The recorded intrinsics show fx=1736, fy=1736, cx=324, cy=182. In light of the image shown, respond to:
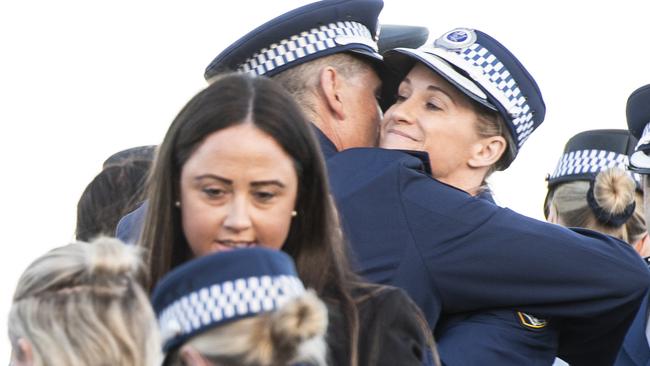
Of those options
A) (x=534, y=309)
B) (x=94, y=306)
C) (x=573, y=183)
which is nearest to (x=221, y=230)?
(x=94, y=306)

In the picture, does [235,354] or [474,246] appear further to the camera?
[474,246]

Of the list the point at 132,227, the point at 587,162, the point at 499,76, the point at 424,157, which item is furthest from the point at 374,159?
the point at 587,162

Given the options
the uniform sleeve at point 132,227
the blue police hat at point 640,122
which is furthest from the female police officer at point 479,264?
the blue police hat at point 640,122

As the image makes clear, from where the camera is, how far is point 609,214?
604 centimetres

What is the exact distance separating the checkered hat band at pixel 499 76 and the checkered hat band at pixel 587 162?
1856 mm

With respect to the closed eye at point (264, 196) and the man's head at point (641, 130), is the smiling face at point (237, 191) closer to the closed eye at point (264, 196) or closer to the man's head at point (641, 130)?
the closed eye at point (264, 196)

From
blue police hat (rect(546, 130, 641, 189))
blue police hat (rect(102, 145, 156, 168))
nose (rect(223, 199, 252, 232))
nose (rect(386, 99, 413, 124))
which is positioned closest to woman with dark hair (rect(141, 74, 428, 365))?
nose (rect(223, 199, 252, 232))

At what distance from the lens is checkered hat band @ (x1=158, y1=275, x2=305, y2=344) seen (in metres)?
3.25

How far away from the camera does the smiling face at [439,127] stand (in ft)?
15.7

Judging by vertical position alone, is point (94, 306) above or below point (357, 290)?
above

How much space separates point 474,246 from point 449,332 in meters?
0.24

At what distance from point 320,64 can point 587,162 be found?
7.21 feet

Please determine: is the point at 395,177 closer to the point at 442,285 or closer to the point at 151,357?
the point at 442,285

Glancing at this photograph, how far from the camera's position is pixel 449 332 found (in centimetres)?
444
